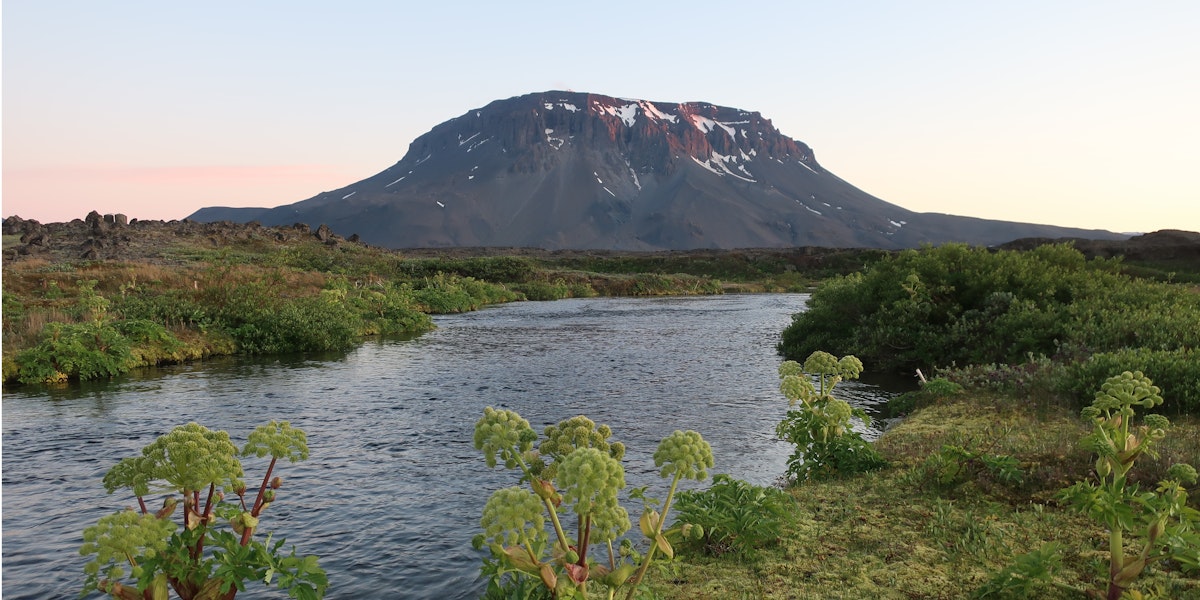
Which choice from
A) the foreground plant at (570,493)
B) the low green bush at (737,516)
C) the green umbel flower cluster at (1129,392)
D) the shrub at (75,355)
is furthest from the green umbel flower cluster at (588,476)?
the shrub at (75,355)

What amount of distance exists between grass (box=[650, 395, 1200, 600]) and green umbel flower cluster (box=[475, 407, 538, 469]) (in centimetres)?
290

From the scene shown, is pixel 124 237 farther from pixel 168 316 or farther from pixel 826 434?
pixel 826 434

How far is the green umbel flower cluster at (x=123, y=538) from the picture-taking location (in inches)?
182

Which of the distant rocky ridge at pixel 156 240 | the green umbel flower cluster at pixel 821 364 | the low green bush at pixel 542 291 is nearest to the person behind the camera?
the green umbel flower cluster at pixel 821 364

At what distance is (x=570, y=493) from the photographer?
4.54 metres

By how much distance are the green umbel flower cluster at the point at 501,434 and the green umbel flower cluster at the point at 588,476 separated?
1.48 feet

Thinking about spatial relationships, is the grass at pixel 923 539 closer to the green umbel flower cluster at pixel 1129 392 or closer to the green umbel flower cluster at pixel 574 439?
the green umbel flower cluster at pixel 1129 392

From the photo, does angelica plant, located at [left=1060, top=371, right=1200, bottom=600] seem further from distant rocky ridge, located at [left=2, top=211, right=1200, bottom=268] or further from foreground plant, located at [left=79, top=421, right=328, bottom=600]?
distant rocky ridge, located at [left=2, top=211, right=1200, bottom=268]

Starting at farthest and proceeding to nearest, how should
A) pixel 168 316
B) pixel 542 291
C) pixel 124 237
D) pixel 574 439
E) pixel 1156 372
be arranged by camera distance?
pixel 542 291 < pixel 124 237 < pixel 168 316 < pixel 1156 372 < pixel 574 439

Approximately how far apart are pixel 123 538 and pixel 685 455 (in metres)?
3.69

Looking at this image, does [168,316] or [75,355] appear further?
[168,316]

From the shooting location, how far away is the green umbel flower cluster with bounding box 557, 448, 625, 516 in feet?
14.6

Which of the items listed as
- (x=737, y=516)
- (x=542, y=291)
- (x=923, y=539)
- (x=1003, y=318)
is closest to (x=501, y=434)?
(x=737, y=516)

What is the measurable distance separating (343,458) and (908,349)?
1773 cm
